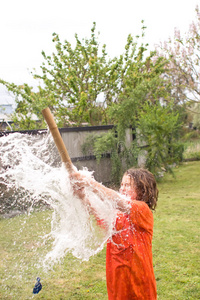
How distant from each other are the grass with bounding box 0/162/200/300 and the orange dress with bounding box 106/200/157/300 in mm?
1218

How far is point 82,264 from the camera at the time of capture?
3.69 metres

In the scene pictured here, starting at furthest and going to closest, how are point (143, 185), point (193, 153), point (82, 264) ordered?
1. point (193, 153)
2. point (82, 264)
3. point (143, 185)

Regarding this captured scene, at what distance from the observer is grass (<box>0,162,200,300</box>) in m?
3.04

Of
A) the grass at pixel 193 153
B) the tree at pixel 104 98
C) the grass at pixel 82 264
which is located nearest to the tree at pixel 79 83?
the tree at pixel 104 98

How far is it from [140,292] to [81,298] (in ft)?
4.25

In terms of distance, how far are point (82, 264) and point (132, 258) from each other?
2.04 metres

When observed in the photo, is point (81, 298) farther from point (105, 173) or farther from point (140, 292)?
point (105, 173)

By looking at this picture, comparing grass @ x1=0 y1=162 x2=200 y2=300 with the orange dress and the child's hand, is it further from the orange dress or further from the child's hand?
the child's hand

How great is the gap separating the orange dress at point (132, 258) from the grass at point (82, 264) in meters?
1.22

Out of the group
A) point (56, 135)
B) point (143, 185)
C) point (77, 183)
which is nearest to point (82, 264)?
point (143, 185)

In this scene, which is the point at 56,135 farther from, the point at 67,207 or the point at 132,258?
the point at 132,258

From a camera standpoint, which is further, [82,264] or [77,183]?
[82,264]

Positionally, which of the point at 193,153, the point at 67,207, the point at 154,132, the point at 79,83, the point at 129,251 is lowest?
the point at 193,153

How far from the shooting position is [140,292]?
182 centimetres
